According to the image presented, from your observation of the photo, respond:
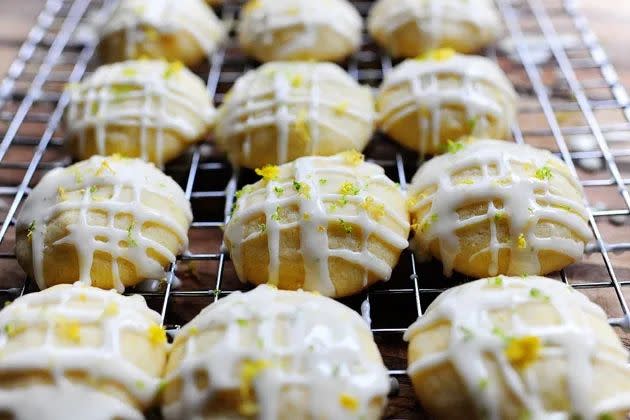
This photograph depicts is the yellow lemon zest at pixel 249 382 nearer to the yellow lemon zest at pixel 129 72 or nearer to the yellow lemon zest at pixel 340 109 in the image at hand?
the yellow lemon zest at pixel 340 109

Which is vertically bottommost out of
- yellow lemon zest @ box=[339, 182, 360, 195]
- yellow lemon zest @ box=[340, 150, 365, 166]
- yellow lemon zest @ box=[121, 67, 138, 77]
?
yellow lemon zest @ box=[340, 150, 365, 166]

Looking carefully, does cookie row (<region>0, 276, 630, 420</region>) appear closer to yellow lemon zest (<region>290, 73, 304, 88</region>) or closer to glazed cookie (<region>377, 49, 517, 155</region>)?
glazed cookie (<region>377, 49, 517, 155</region>)

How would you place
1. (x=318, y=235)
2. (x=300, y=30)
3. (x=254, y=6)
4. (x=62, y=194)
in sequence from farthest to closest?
(x=254, y=6), (x=300, y=30), (x=62, y=194), (x=318, y=235)

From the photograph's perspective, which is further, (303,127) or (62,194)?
(303,127)

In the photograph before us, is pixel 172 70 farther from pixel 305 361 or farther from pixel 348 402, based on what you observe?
pixel 348 402

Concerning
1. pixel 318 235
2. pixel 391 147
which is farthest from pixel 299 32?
pixel 318 235

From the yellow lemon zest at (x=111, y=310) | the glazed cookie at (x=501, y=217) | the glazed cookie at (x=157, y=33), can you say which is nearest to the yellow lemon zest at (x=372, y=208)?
the glazed cookie at (x=501, y=217)

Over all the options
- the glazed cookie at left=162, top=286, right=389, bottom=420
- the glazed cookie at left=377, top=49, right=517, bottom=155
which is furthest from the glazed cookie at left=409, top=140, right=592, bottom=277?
the glazed cookie at left=162, top=286, right=389, bottom=420
